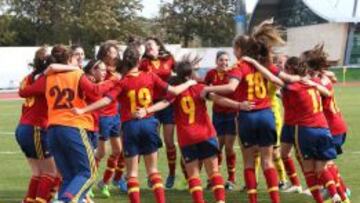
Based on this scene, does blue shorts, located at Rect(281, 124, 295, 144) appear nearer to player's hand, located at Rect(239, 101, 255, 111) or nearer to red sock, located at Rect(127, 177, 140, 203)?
player's hand, located at Rect(239, 101, 255, 111)

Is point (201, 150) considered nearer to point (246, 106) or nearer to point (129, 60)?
point (246, 106)

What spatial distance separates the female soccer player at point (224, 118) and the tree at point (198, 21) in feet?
212

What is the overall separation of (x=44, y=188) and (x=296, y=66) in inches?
127

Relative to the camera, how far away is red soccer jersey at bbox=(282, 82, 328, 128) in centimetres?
883

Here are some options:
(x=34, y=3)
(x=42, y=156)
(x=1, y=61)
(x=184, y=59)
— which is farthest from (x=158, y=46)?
(x=34, y=3)

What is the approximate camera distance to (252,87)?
28.4 ft

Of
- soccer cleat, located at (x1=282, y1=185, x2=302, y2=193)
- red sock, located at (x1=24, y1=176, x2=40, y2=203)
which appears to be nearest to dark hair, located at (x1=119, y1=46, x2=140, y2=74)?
red sock, located at (x1=24, y1=176, x2=40, y2=203)

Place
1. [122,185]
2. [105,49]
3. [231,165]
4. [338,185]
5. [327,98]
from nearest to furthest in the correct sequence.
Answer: [338,185]
[327,98]
[105,49]
[122,185]
[231,165]

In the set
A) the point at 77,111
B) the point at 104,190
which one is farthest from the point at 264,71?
the point at 104,190

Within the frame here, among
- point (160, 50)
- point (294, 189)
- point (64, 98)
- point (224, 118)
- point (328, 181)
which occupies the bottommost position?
point (294, 189)

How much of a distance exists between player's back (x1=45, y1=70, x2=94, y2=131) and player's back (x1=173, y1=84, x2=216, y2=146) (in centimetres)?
120

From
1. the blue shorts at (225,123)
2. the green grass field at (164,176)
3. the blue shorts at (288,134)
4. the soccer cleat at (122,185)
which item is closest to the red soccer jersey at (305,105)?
the blue shorts at (288,134)

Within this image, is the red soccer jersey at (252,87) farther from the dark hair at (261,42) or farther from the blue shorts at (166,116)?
the blue shorts at (166,116)

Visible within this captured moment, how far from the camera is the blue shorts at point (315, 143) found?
8766 millimetres
